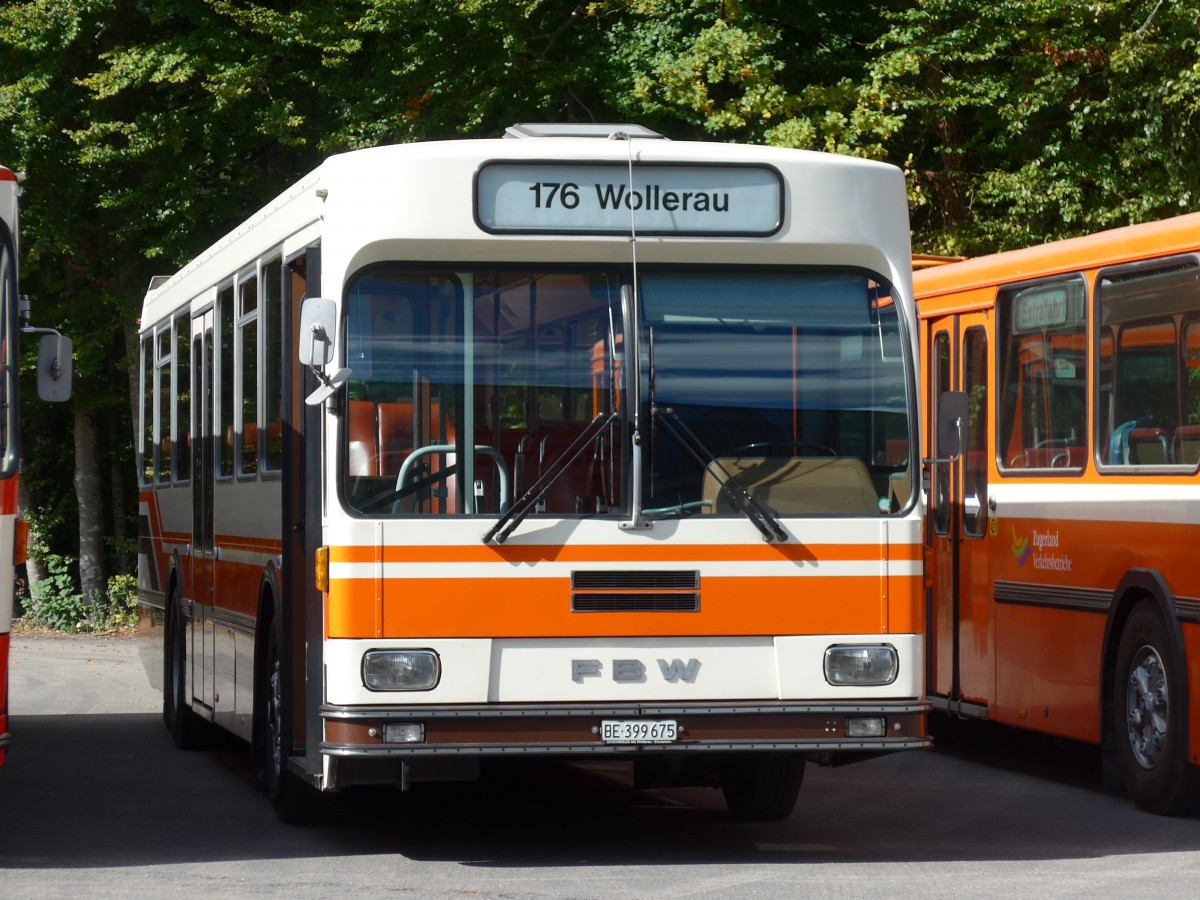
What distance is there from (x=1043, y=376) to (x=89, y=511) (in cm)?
2116

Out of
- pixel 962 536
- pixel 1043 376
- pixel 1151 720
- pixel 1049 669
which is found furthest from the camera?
pixel 962 536

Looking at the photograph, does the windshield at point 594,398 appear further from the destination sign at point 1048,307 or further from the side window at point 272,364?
the destination sign at point 1048,307

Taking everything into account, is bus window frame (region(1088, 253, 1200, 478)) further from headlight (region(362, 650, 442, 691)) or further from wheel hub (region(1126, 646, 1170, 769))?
headlight (region(362, 650, 442, 691))

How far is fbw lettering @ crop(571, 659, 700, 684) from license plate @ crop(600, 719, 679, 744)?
166 millimetres

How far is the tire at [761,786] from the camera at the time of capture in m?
10.6

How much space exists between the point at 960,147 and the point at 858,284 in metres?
14.9

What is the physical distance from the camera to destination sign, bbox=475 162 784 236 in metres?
9.12

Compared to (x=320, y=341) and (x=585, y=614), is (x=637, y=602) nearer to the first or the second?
(x=585, y=614)

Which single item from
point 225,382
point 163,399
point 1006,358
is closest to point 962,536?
point 1006,358

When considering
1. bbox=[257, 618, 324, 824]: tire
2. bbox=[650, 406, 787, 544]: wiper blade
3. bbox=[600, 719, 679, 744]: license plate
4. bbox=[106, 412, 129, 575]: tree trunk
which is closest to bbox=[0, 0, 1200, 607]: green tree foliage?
bbox=[106, 412, 129, 575]: tree trunk

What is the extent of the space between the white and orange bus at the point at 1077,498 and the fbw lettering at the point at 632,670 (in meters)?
2.12

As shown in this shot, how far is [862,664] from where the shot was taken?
359 inches

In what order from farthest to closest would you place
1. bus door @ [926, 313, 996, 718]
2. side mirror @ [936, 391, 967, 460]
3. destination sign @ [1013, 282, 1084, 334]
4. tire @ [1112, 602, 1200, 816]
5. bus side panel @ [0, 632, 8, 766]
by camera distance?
1. bus door @ [926, 313, 996, 718]
2. destination sign @ [1013, 282, 1084, 334]
3. tire @ [1112, 602, 1200, 816]
4. side mirror @ [936, 391, 967, 460]
5. bus side panel @ [0, 632, 8, 766]

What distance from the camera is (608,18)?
25.2m
